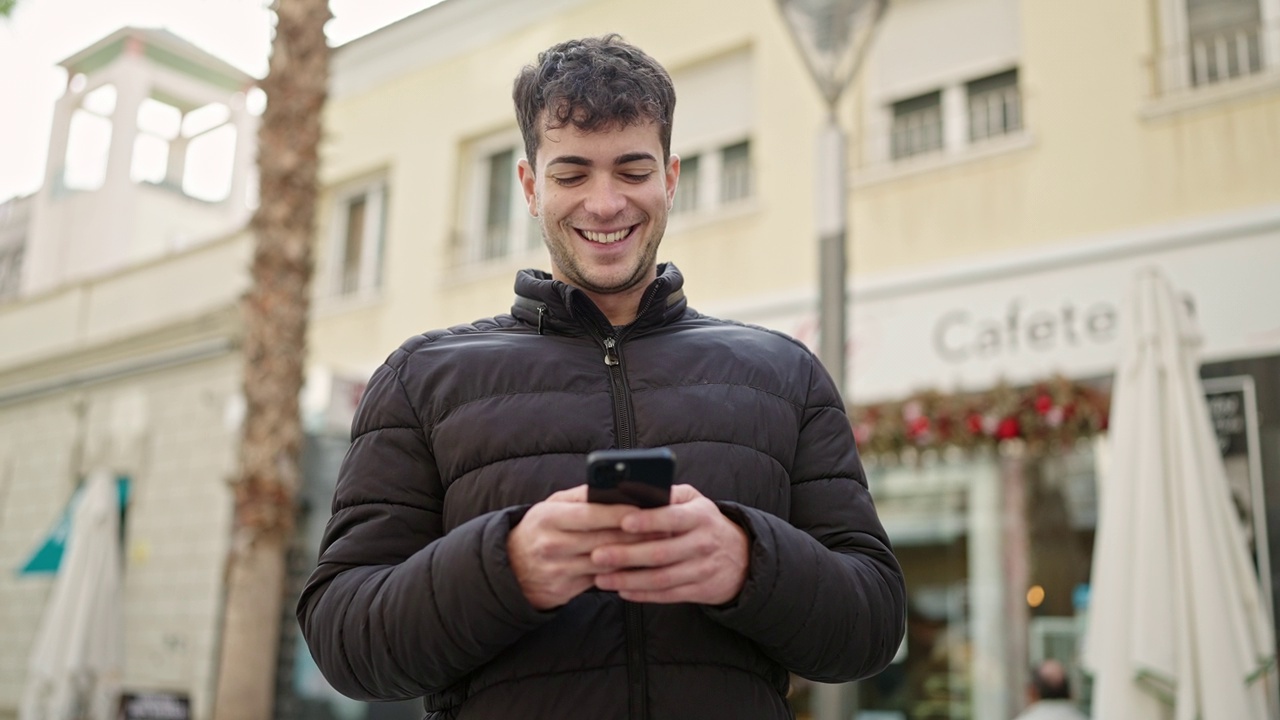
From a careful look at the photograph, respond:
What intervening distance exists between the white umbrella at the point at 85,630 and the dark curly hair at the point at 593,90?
35.7ft

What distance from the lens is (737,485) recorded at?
5.02 ft

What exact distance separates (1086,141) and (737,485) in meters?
7.40

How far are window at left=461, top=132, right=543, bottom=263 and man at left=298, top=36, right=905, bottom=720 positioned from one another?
1040 cm

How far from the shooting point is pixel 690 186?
1073 centimetres

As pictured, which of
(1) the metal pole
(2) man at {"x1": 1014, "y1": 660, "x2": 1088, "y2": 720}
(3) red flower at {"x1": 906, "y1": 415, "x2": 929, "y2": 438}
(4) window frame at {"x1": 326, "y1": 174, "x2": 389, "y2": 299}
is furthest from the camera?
(4) window frame at {"x1": 326, "y1": 174, "x2": 389, "y2": 299}

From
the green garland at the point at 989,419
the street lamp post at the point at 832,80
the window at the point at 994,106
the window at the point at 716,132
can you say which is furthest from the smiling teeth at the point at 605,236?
the window at the point at 716,132

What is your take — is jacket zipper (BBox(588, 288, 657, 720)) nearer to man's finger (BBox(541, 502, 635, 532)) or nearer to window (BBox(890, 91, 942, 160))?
man's finger (BBox(541, 502, 635, 532))

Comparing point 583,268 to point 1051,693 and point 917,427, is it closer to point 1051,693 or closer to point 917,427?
point 1051,693

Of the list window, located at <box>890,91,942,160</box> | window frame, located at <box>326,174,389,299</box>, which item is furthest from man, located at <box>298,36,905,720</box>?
window frame, located at <box>326,174,389,299</box>

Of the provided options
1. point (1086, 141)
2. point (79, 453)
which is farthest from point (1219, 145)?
point (79, 453)

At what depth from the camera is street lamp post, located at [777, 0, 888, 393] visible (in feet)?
16.3

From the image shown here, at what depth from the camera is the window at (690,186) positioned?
1065 cm

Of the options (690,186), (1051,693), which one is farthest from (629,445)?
(690,186)

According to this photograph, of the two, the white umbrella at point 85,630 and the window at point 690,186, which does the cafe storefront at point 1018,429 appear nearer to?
the window at point 690,186
